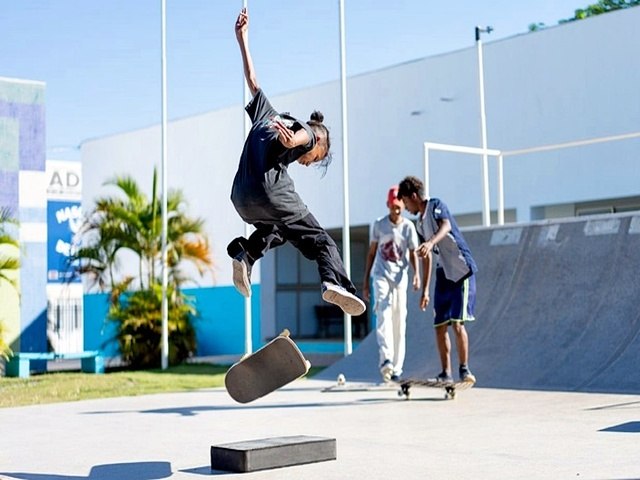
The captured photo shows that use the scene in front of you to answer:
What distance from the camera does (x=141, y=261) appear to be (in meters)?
19.7

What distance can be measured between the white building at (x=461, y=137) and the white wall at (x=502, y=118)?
0.08 ft

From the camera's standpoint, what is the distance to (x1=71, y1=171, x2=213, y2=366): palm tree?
61.3ft

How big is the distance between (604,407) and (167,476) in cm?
440

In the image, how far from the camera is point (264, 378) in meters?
6.08

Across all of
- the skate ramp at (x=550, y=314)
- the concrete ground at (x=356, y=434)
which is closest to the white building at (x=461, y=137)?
the skate ramp at (x=550, y=314)

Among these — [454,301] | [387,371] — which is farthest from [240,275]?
[387,371]

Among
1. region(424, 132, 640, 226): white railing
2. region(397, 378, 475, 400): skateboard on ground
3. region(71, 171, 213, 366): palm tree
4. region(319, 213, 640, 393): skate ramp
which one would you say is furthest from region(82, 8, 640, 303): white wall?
region(397, 378, 475, 400): skateboard on ground

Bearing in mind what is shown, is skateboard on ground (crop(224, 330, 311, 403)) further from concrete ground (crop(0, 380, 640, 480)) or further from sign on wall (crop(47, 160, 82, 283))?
sign on wall (crop(47, 160, 82, 283))

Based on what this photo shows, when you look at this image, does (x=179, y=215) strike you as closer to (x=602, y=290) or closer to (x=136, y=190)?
(x=136, y=190)

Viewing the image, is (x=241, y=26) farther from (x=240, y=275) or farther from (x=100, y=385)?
(x=100, y=385)

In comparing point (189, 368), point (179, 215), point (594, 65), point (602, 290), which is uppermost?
point (594, 65)

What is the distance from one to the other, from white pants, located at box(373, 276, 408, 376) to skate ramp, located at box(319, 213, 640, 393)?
1.40 metres

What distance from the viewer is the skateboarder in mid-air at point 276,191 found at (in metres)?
5.67

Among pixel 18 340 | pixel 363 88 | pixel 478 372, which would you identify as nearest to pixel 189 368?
pixel 18 340
